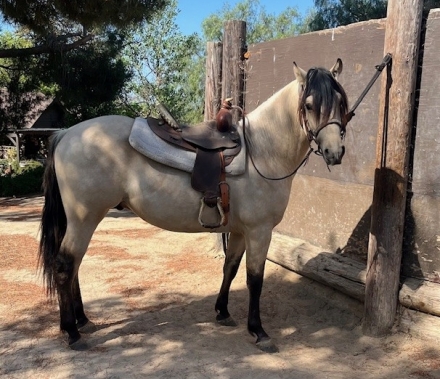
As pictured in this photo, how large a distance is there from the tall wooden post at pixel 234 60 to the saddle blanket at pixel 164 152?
6.79ft

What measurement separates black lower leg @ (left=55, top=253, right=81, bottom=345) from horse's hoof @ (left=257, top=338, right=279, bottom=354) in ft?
4.34

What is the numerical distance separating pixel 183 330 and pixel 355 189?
1.90m

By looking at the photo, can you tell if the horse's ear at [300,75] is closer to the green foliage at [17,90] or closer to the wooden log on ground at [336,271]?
the wooden log on ground at [336,271]

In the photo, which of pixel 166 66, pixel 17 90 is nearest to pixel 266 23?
pixel 166 66

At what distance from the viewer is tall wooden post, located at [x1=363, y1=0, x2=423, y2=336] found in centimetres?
310

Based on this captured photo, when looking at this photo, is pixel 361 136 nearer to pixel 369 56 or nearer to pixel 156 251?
pixel 369 56

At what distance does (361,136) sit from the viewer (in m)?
3.74

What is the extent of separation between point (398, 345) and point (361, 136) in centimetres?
170

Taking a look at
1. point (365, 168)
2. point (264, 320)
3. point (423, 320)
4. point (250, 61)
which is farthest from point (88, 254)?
point (423, 320)

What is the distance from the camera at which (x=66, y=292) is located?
312cm

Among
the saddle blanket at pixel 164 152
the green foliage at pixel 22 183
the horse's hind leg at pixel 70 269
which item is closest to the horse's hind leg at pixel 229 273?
the saddle blanket at pixel 164 152

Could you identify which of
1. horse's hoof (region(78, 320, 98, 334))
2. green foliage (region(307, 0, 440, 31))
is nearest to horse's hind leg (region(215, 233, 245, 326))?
horse's hoof (region(78, 320, 98, 334))

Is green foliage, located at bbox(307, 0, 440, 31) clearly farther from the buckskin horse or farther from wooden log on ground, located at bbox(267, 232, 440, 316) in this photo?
the buckskin horse

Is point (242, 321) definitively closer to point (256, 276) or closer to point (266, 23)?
point (256, 276)
